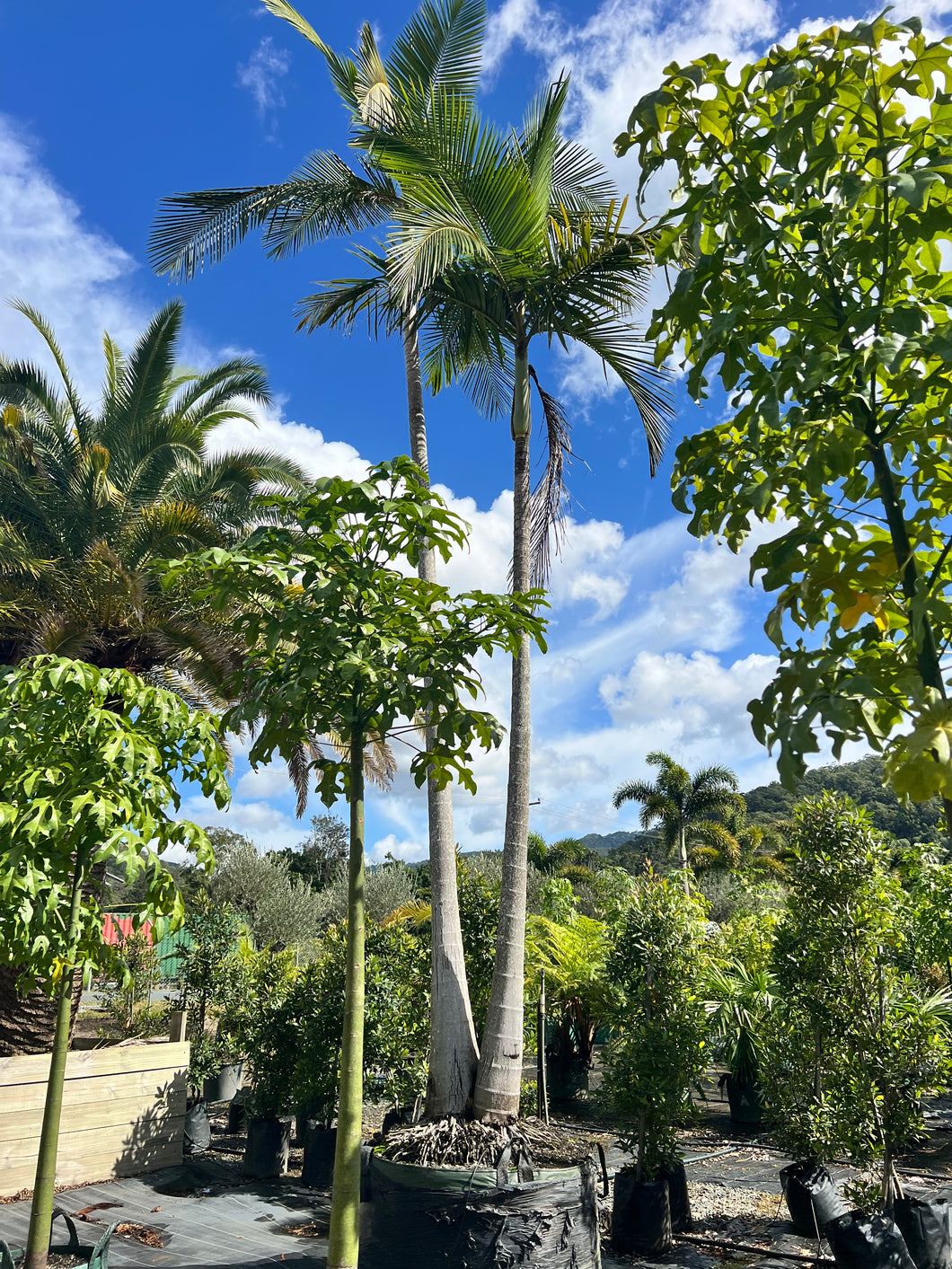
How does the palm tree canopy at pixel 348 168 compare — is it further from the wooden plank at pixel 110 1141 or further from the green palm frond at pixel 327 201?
the wooden plank at pixel 110 1141

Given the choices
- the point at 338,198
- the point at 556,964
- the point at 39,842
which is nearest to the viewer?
the point at 39,842

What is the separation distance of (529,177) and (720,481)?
6100mm

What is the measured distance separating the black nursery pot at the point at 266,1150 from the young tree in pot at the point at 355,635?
17.9 ft

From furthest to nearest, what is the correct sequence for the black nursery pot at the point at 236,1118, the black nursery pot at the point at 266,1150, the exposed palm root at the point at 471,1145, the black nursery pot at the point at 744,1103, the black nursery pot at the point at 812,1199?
the black nursery pot at the point at 744,1103, the black nursery pot at the point at 236,1118, the black nursery pot at the point at 266,1150, the black nursery pot at the point at 812,1199, the exposed palm root at the point at 471,1145

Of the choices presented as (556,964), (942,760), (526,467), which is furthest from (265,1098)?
(942,760)

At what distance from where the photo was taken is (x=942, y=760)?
1434 millimetres

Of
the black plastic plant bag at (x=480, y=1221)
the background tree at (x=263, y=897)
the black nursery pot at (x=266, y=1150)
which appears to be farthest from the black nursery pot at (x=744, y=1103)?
the background tree at (x=263, y=897)

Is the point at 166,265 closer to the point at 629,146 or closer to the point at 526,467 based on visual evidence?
the point at 526,467

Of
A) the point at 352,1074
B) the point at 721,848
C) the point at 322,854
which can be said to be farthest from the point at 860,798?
the point at 352,1074

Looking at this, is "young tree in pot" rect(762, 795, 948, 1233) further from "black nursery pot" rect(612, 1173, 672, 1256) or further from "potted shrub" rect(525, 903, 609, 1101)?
"potted shrub" rect(525, 903, 609, 1101)

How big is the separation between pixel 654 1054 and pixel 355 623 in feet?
16.0

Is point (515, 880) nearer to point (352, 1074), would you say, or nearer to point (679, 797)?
point (352, 1074)

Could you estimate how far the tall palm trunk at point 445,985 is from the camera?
20.3 ft

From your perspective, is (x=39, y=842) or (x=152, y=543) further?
(x=152, y=543)
